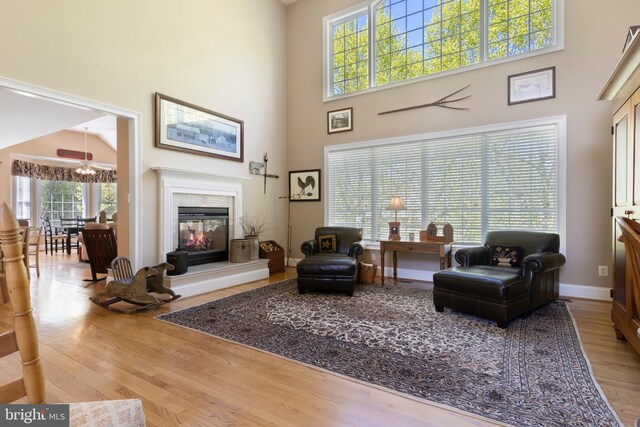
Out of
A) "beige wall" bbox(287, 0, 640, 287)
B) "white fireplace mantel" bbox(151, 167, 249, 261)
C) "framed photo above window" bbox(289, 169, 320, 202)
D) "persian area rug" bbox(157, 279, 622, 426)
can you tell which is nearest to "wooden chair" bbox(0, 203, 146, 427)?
"persian area rug" bbox(157, 279, 622, 426)

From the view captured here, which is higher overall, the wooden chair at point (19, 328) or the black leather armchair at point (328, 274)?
the wooden chair at point (19, 328)

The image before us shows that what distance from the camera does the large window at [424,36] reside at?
14.5 feet

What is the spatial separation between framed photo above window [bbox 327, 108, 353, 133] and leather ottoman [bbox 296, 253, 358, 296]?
A: 8.59ft

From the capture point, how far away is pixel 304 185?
6.25 metres

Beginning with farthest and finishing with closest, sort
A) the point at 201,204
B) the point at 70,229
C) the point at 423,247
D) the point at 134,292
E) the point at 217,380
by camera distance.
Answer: the point at 70,229 → the point at 201,204 → the point at 423,247 → the point at 134,292 → the point at 217,380

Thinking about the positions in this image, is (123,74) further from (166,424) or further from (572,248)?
(572,248)

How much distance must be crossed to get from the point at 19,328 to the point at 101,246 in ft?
15.3

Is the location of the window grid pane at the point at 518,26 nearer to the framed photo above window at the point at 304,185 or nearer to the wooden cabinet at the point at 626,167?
the wooden cabinet at the point at 626,167

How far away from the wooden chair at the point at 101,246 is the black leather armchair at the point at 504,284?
175 inches

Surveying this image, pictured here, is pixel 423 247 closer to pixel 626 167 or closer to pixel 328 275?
pixel 328 275

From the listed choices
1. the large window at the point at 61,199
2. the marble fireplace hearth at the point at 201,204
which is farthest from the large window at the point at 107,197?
the marble fireplace hearth at the point at 201,204

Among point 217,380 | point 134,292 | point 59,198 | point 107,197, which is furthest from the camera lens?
point 107,197

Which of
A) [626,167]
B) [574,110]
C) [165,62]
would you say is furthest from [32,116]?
[574,110]

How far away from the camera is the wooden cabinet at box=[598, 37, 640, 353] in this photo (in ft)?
7.73
